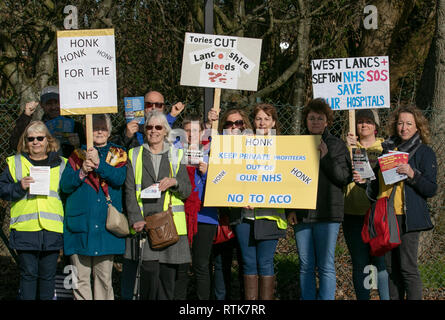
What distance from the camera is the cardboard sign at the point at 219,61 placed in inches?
224

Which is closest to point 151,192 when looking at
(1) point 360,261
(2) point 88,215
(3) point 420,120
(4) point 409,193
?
(2) point 88,215

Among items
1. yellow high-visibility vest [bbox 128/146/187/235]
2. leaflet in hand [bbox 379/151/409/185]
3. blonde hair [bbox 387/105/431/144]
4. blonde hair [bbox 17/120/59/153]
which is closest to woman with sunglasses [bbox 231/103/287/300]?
yellow high-visibility vest [bbox 128/146/187/235]

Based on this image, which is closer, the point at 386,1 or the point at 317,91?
the point at 317,91

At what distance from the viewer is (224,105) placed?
23.4 ft

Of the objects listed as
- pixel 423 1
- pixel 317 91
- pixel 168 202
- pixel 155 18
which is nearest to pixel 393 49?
pixel 423 1

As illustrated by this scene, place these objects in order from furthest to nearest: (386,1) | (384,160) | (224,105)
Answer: (386,1)
(224,105)
(384,160)

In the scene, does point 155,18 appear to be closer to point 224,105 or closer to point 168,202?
point 224,105

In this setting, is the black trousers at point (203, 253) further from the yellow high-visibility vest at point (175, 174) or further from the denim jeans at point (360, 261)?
the denim jeans at point (360, 261)

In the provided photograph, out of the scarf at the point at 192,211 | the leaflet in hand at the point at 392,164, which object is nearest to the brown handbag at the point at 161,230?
the scarf at the point at 192,211

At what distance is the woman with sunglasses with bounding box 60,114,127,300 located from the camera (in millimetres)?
4969

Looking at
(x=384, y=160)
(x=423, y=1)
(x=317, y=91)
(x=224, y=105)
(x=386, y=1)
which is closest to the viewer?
(x=384, y=160)

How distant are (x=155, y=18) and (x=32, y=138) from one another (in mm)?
5010

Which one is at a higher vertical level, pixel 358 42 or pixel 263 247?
pixel 358 42

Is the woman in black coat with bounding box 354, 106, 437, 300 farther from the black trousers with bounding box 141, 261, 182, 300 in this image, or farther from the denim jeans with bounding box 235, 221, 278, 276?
the black trousers with bounding box 141, 261, 182, 300
